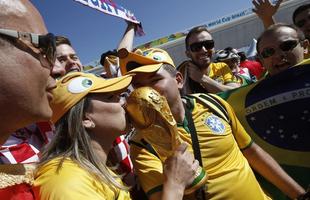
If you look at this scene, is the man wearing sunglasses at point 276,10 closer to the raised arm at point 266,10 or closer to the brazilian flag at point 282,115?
the raised arm at point 266,10

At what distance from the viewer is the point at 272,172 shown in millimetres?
2521

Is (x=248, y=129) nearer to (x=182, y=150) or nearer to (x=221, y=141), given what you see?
(x=221, y=141)

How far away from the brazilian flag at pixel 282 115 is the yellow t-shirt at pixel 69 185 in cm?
166

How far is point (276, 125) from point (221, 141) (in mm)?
978

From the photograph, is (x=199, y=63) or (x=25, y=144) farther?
(x=199, y=63)

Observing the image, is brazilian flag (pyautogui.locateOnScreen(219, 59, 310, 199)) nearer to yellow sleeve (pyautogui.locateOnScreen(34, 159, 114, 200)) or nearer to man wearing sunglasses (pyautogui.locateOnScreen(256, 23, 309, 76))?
man wearing sunglasses (pyautogui.locateOnScreen(256, 23, 309, 76))

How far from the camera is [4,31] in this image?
3.21ft

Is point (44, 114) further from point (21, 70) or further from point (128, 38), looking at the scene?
point (128, 38)

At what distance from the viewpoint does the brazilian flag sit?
2.92 m

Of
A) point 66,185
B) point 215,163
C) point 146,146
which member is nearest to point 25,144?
point 146,146

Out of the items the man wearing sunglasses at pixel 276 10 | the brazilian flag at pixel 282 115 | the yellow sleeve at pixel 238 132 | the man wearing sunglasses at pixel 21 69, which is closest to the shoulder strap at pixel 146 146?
the yellow sleeve at pixel 238 132

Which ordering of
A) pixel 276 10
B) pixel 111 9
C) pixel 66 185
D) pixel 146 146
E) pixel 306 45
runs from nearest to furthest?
pixel 66 185
pixel 146 146
pixel 306 45
pixel 276 10
pixel 111 9

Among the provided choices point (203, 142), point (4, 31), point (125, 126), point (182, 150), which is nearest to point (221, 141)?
point (203, 142)

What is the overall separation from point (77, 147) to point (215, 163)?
0.86 meters
